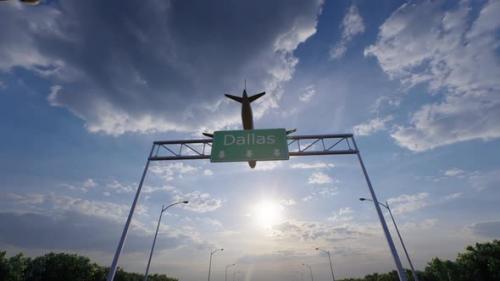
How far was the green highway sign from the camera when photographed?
13.6 meters

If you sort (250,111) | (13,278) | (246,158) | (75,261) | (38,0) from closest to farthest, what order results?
(38,0) → (246,158) → (250,111) → (13,278) → (75,261)

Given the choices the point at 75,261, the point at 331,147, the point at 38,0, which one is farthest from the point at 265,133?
the point at 75,261

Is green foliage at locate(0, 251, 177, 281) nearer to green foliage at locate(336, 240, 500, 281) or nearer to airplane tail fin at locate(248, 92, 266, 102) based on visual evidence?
airplane tail fin at locate(248, 92, 266, 102)

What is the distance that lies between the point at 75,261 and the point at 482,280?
54.0 meters

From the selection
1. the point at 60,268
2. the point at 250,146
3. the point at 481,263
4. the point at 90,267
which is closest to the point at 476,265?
the point at 481,263

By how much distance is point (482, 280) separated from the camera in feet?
90.4

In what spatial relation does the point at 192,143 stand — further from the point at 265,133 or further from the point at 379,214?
the point at 379,214

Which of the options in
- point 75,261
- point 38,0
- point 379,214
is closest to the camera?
point 38,0

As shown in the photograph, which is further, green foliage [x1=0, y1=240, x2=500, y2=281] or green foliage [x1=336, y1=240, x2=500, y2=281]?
green foliage [x1=336, y1=240, x2=500, y2=281]

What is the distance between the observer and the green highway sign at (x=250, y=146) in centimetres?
1360

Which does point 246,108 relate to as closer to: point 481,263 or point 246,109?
point 246,109

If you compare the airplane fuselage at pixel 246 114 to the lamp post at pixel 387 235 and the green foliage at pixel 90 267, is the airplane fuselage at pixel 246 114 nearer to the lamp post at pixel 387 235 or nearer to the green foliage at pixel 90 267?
the lamp post at pixel 387 235

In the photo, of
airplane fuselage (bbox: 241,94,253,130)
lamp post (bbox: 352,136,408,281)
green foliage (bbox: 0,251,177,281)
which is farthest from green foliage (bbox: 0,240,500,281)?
airplane fuselage (bbox: 241,94,253,130)

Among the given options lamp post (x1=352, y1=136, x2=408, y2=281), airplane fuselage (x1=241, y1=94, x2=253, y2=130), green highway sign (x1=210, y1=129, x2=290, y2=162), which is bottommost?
lamp post (x1=352, y1=136, x2=408, y2=281)
